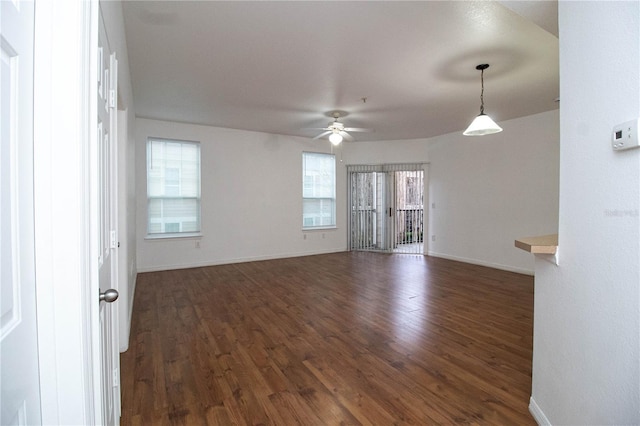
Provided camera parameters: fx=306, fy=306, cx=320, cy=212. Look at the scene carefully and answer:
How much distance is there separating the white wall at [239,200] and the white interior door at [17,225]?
16.4 feet

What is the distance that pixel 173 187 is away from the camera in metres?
5.57

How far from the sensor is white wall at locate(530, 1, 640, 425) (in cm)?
108

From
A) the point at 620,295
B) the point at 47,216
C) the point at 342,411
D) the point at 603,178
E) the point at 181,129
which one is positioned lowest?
the point at 342,411

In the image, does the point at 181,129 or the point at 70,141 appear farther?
the point at 181,129

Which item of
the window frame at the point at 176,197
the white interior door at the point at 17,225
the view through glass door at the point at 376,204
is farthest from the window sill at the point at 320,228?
the white interior door at the point at 17,225

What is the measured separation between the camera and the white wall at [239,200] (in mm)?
Result: 5406

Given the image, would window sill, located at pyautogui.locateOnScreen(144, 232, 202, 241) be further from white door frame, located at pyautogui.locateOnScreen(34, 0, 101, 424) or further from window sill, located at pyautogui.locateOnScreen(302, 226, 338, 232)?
white door frame, located at pyautogui.locateOnScreen(34, 0, 101, 424)

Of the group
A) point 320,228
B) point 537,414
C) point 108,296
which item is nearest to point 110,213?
point 108,296

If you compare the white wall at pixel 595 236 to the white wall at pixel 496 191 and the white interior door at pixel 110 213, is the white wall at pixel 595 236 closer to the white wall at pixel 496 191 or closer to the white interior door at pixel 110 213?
the white interior door at pixel 110 213

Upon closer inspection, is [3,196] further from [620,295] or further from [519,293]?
[519,293]

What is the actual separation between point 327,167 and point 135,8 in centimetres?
540

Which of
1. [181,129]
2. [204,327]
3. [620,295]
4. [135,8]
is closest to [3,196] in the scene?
[620,295]

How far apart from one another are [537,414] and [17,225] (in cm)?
243

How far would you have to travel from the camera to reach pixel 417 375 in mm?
2186
